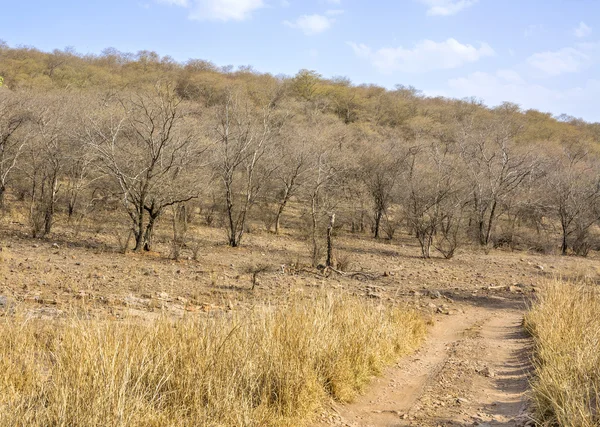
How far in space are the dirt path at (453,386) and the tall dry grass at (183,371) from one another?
323 mm

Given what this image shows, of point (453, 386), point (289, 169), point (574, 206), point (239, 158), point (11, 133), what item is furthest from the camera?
point (574, 206)

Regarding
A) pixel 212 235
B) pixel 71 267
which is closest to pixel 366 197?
pixel 212 235

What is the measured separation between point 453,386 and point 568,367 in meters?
1.38

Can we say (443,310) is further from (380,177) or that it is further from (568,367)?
(380,177)

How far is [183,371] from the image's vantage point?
4160mm

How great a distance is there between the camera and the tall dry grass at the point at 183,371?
344cm

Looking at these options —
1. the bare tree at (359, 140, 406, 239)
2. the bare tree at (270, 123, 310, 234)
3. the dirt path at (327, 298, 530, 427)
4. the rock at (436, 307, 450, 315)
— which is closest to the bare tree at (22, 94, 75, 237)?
the bare tree at (270, 123, 310, 234)

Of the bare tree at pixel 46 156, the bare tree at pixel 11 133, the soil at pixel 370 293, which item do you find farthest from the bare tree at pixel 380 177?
the bare tree at pixel 11 133

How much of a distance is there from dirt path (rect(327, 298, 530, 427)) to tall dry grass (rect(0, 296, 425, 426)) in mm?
323

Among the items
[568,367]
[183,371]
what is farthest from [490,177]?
[183,371]

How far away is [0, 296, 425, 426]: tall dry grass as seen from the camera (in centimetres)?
344

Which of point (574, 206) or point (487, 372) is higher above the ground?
point (574, 206)

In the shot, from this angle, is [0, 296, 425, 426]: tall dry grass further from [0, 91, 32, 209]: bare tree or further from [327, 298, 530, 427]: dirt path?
[0, 91, 32, 209]: bare tree

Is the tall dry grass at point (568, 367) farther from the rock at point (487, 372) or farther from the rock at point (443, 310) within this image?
the rock at point (443, 310)
